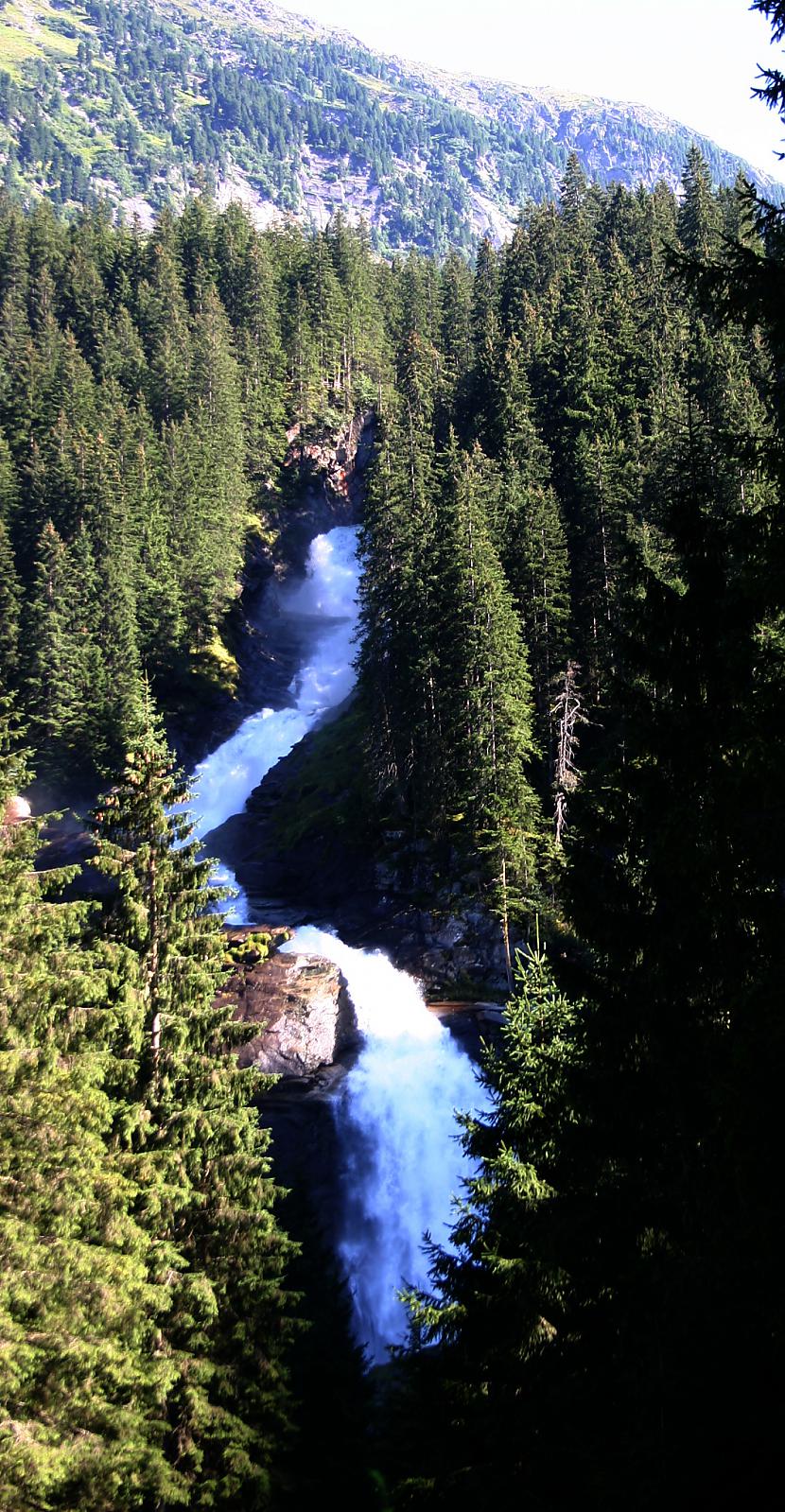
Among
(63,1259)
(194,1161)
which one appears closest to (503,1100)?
(194,1161)

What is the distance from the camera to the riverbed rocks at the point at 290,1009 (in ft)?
104

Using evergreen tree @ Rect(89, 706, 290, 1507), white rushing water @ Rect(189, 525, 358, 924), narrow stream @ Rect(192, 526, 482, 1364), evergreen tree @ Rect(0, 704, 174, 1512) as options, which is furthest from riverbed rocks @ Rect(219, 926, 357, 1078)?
evergreen tree @ Rect(0, 704, 174, 1512)

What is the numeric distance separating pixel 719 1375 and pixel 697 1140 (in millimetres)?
2246

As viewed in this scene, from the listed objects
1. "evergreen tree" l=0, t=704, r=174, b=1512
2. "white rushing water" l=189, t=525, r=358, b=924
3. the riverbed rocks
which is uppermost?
"white rushing water" l=189, t=525, r=358, b=924

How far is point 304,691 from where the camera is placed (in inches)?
2805

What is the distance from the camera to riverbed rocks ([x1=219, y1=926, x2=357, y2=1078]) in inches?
1246

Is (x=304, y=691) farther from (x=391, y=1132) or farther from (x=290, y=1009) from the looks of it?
(x=391, y=1132)

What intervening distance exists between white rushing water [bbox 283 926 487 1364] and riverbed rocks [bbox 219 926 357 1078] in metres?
1.13

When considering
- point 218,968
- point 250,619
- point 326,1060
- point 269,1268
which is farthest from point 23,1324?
point 250,619

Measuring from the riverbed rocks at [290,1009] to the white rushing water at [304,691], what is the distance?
8.07m

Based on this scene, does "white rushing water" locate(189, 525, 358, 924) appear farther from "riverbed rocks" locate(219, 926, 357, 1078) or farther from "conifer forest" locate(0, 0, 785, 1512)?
"conifer forest" locate(0, 0, 785, 1512)

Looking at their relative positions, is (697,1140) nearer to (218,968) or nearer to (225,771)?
(218,968)

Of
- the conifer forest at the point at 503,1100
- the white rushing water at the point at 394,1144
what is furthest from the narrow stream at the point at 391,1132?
the conifer forest at the point at 503,1100

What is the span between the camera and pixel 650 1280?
9961 mm
